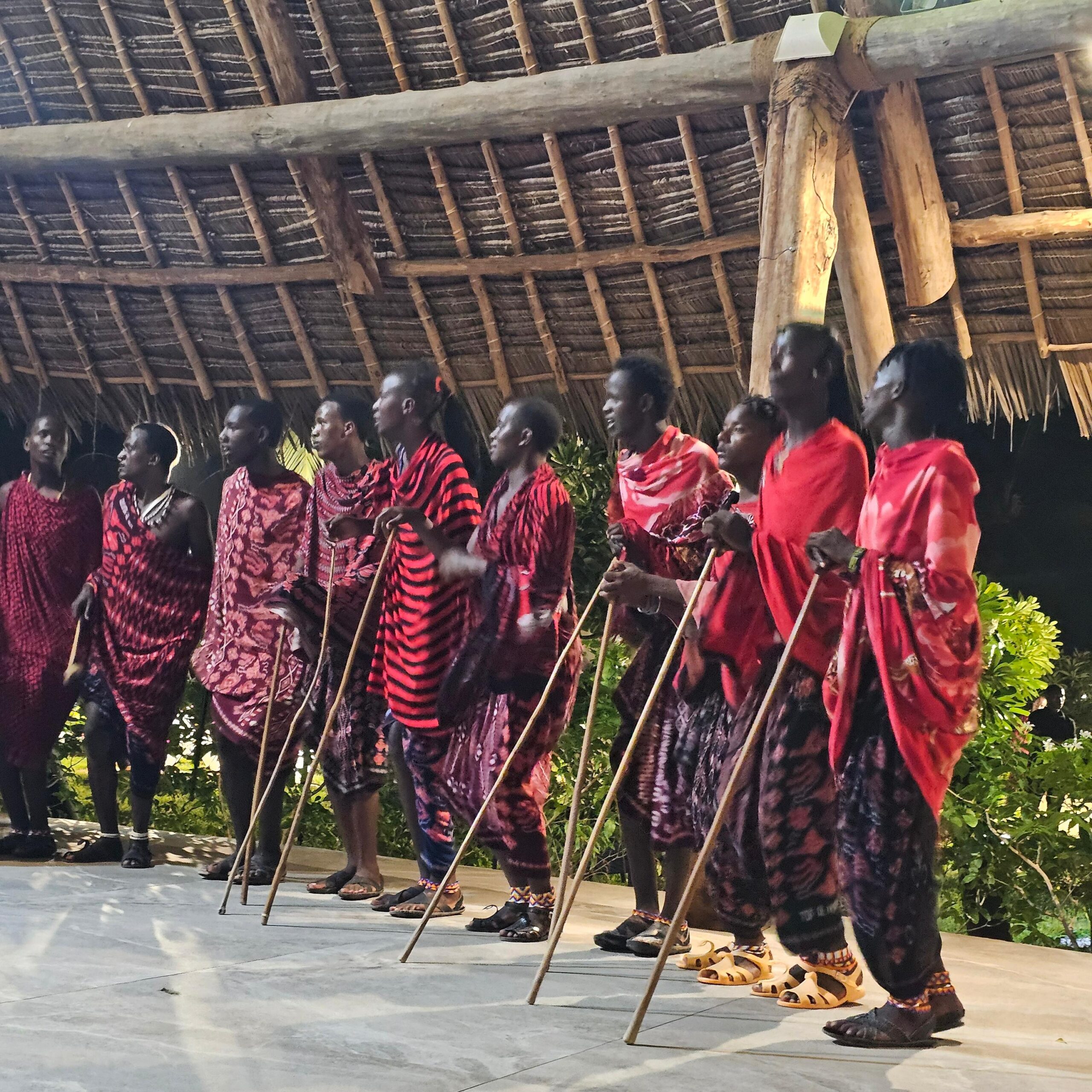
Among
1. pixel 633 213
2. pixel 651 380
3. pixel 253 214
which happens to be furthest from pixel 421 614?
pixel 253 214

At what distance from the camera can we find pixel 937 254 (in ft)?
16.6

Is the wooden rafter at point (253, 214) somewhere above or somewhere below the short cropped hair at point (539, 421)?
above

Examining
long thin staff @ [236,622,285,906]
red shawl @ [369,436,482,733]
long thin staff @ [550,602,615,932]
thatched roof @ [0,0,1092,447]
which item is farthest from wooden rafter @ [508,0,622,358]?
long thin staff @ [550,602,615,932]

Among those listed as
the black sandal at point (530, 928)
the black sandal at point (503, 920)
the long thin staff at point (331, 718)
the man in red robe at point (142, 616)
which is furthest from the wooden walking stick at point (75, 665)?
the black sandal at point (530, 928)

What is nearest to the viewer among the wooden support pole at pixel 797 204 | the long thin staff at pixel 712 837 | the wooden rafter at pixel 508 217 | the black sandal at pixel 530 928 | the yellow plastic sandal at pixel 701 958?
the long thin staff at pixel 712 837

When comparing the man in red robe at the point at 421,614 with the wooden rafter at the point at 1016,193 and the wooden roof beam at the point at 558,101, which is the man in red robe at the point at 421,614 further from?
the wooden rafter at the point at 1016,193

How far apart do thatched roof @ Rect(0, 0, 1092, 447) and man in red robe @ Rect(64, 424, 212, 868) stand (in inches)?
54.2

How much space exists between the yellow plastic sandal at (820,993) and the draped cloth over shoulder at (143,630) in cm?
306

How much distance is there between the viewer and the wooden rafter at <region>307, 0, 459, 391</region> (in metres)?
5.70

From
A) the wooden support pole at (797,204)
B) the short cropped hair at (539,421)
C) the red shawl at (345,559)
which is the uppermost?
the wooden support pole at (797,204)

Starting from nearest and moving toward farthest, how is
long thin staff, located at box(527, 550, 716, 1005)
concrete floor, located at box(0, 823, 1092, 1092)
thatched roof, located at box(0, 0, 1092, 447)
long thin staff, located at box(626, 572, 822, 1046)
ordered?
1. concrete floor, located at box(0, 823, 1092, 1092)
2. long thin staff, located at box(626, 572, 822, 1046)
3. long thin staff, located at box(527, 550, 716, 1005)
4. thatched roof, located at box(0, 0, 1092, 447)

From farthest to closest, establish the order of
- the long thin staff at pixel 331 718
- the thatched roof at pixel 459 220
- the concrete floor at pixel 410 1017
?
the thatched roof at pixel 459 220, the long thin staff at pixel 331 718, the concrete floor at pixel 410 1017

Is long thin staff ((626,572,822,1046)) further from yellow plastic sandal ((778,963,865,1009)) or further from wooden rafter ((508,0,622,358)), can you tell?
wooden rafter ((508,0,622,358))

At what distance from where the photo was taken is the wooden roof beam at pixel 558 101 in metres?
4.37
